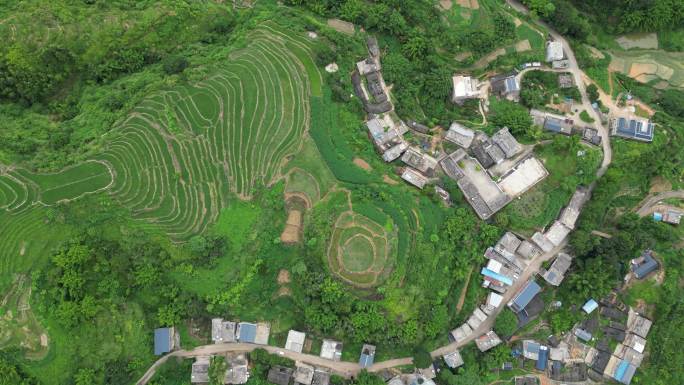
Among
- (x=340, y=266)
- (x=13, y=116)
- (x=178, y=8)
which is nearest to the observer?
(x=340, y=266)

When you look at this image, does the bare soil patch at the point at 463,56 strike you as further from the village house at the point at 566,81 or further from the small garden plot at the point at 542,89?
the village house at the point at 566,81

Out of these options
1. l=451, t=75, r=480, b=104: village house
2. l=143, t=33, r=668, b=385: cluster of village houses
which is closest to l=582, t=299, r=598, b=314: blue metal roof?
l=143, t=33, r=668, b=385: cluster of village houses

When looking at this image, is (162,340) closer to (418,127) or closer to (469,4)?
(418,127)

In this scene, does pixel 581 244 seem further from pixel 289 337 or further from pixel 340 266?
pixel 289 337

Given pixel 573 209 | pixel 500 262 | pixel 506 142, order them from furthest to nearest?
pixel 506 142 → pixel 573 209 → pixel 500 262

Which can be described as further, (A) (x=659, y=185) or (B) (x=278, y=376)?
(A) (x=659, y=185)

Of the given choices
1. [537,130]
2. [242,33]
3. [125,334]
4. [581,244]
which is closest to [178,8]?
[242,33]

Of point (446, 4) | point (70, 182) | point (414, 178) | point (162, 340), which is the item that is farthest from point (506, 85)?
point (70, 182)
